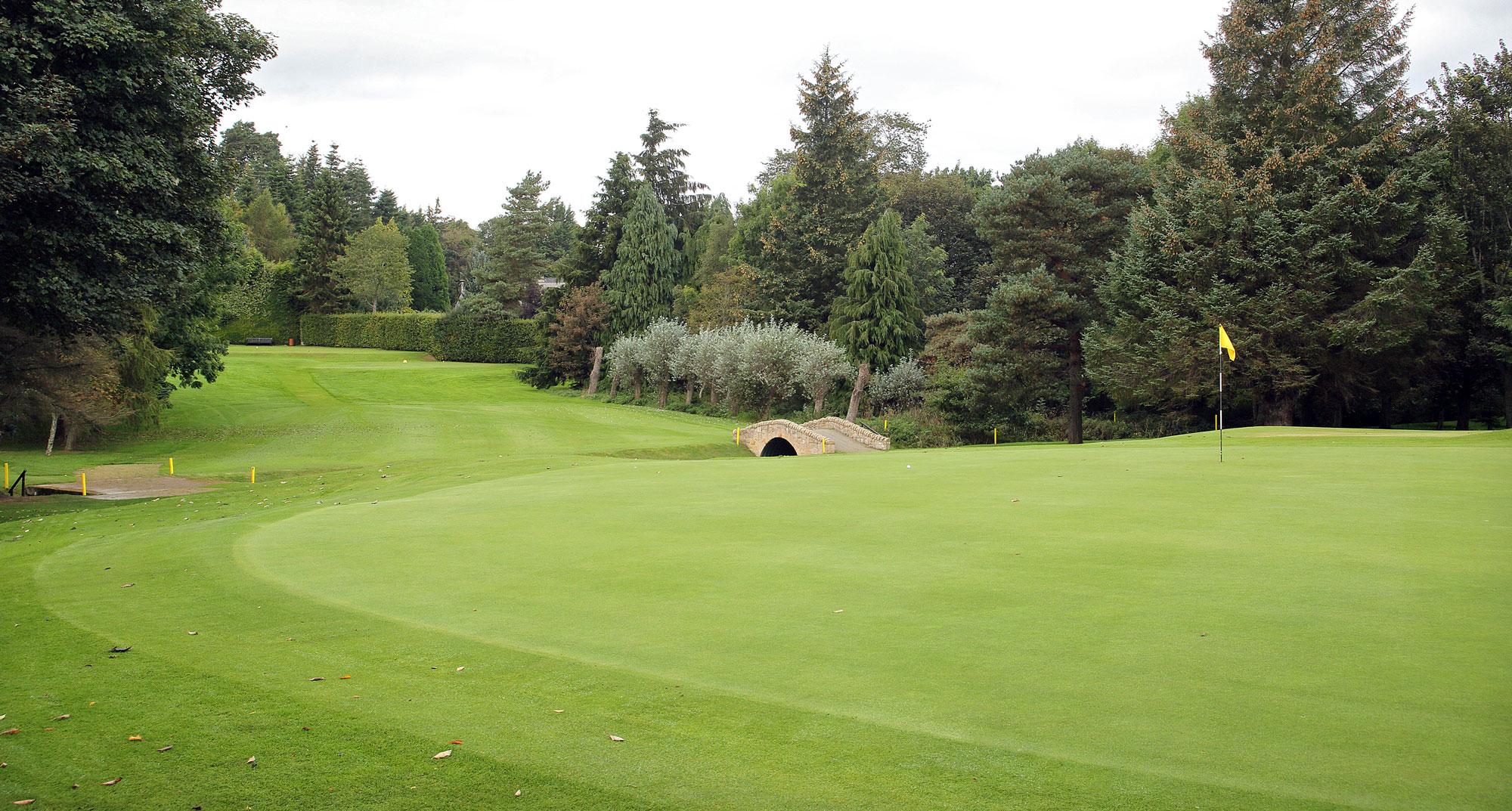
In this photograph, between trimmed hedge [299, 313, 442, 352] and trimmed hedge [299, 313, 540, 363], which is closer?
trimmed hedge [299, 313, 540, 363]

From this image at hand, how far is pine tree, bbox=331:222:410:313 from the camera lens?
283 ft

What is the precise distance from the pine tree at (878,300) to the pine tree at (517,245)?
127ft

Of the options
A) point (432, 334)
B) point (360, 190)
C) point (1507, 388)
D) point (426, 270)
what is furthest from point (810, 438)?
point (360, 190)

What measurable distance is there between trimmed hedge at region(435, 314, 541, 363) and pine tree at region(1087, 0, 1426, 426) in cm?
5216

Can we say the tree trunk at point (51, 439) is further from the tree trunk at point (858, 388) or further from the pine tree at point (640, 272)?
the pine tree at point (640, 272)

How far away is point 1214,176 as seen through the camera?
38281 millimetres

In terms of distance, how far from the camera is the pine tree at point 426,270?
105 metres

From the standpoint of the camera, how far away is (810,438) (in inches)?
1533

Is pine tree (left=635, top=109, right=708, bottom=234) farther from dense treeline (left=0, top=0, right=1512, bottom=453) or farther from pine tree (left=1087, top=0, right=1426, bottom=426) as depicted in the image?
pine tree (left=1087, top=0, right=1426, bottom=426)

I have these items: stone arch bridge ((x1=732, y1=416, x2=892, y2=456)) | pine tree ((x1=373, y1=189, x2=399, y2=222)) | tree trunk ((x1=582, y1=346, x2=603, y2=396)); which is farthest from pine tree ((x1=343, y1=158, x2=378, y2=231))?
stone arch bridge ((x1=732, y1=416, x2=892, y2=456))

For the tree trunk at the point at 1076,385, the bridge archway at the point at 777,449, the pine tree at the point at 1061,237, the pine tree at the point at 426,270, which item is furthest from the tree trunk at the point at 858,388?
the pine tree at the point at 426,270

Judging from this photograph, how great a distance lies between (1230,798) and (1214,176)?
38.5 metres

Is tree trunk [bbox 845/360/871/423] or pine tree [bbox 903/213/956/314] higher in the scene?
pine tree [bbox 903/213/956/314]

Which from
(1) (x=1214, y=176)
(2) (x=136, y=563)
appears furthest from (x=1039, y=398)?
(2) (x=136, y=563)
